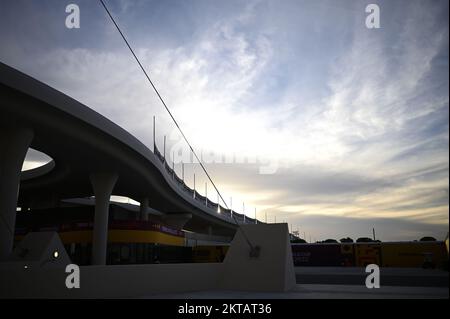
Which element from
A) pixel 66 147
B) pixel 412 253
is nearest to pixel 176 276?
pixel 66 147

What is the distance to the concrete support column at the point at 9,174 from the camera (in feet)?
76.2

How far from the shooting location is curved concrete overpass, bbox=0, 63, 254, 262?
71.4 ft

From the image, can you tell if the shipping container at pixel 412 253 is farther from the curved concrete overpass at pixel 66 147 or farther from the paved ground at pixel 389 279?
the curved concrete overpass at pixel 66 147

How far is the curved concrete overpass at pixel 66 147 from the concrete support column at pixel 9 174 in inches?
2.3

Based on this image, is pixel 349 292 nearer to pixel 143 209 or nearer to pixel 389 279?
pixel 389 279

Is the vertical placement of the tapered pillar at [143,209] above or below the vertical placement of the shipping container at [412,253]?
above

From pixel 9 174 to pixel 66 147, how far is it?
5.92 metres

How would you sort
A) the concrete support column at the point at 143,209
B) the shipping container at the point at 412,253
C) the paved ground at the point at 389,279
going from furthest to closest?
the concrete support column at the point at 143,209 → the shipping container at the point at 412,253 → the paved ground at the point at 389,279

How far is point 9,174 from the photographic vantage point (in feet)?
78.5

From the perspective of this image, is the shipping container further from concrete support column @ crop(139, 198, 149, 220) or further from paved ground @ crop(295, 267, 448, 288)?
concrete support column @ crop(139, 198, 149, 220)

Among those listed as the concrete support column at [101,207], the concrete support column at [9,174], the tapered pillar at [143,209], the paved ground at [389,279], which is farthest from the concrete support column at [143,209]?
the paved ground at [389,279]

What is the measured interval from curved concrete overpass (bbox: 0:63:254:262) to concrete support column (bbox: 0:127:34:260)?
0.06m

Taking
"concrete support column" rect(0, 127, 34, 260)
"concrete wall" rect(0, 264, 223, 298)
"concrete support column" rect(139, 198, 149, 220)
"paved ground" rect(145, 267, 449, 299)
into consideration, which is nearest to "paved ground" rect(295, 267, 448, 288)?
"paved ground" rect(145, 267, 449, 299)
